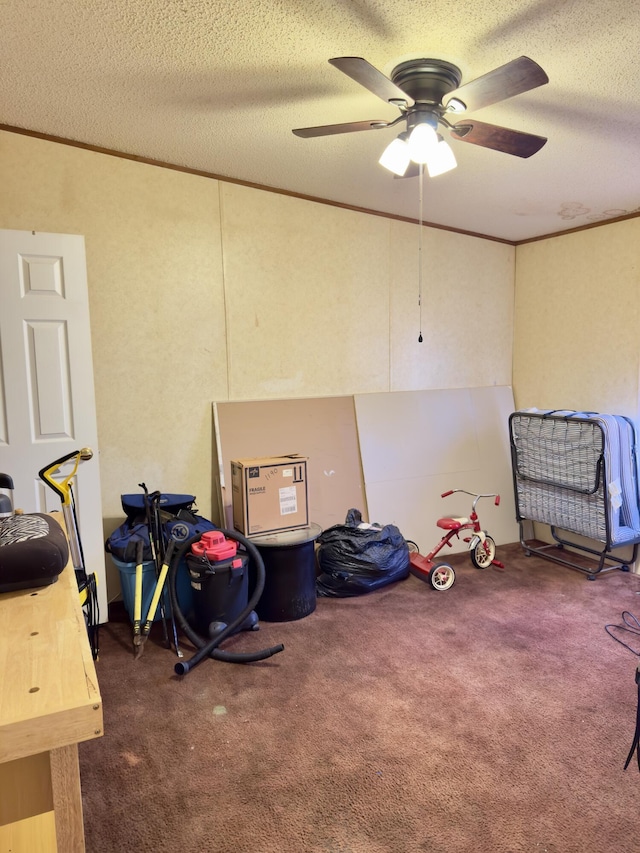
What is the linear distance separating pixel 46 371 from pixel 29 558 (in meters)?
1.84

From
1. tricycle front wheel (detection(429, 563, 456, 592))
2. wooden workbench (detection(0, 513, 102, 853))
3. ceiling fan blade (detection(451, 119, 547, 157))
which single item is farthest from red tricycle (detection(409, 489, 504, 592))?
wooden workbench (detection(0, 513, 102, 853))

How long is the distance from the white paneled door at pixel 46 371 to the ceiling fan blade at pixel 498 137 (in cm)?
198

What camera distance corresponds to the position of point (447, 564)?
366cm

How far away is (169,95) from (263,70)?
498 millimetres

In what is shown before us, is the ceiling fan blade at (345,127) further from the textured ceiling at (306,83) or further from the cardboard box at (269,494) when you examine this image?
the cardboard box at (269,494)

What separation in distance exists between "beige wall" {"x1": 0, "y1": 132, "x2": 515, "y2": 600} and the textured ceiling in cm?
24

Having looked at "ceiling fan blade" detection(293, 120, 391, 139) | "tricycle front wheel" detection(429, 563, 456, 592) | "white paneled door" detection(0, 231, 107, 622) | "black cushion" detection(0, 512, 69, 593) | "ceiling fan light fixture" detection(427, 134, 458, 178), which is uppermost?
"ceiling fan blade" detection(293, 120, 391, 139)

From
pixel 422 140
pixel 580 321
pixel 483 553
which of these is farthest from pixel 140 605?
pixel 580 321

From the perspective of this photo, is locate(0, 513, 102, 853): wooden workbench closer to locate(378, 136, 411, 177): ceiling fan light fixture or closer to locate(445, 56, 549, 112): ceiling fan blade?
locate(445, 56, 549, 112): ceiling fan blade

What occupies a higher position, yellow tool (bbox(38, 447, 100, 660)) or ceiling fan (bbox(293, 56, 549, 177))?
ceiling fan (bbox(293, 56, 549, 177))

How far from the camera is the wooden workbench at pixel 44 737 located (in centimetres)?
83

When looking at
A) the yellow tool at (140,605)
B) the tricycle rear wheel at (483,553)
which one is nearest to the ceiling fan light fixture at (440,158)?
the yellow tool at (140,605)

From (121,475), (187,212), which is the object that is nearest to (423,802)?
(121,475)

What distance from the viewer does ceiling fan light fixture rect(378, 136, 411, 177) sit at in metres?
2.21
